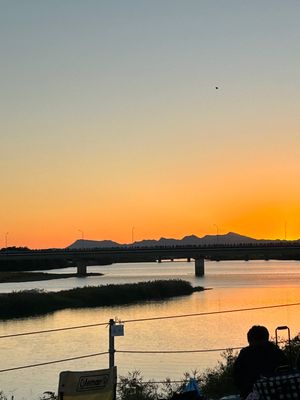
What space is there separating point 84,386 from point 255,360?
2.06 metres

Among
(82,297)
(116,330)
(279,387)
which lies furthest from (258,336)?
A: (82,297)

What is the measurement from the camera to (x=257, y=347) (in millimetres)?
6250

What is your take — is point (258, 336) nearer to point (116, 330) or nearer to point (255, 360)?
point (255, 360)

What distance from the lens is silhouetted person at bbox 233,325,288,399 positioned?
20.1 ft

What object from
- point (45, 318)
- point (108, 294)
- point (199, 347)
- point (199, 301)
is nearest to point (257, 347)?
point (199, 347)

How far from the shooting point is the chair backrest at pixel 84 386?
707cm

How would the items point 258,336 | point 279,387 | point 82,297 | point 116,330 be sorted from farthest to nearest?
point 82,297, point 116,330, point 258,336, point 279,387

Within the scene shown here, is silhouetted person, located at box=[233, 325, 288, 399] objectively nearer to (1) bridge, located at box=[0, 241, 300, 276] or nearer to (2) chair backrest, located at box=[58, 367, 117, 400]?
(2) chair backrest, located at box=[58, 367, 117, 400]

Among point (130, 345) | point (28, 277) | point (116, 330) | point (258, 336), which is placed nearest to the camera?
point (258, 336)

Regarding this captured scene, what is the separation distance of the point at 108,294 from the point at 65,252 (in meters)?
50.5

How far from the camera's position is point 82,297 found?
55.6 metres

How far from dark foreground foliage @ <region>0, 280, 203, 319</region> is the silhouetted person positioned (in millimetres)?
41010

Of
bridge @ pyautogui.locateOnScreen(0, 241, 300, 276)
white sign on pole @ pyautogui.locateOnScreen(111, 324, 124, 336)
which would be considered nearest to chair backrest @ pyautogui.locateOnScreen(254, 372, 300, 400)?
white sign on pole @ pyautogui.locateOnScreen(111, 324, 124, 336)

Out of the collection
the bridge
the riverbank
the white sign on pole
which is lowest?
the white sign on pole
